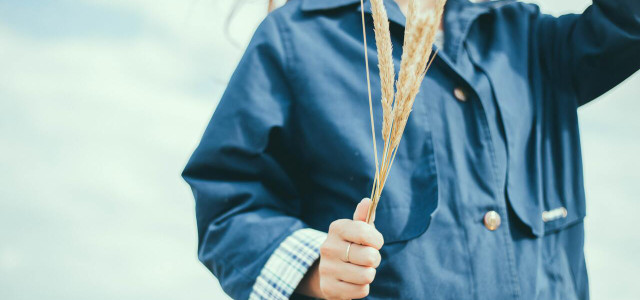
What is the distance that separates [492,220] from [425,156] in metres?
0.31

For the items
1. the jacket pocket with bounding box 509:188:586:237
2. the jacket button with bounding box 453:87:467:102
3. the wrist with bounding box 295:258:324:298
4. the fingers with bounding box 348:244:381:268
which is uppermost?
the jacket button with bounding box 453:87:467:102

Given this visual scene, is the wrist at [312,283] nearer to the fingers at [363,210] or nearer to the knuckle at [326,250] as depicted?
the knuckle at [326,250]

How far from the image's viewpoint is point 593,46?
7.18ft

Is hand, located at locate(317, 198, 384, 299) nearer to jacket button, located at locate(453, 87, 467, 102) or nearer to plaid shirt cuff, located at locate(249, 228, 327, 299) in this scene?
plaid shirt cuff, located at locate(249, 228, 327, 299)

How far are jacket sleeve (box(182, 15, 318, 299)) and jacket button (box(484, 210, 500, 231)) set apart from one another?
0.62 meters

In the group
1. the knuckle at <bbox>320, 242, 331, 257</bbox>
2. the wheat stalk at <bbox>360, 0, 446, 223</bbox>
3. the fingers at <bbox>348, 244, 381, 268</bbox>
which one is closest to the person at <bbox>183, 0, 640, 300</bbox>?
the knuckle at <bbox>320, 242, 331, 257</bbox>

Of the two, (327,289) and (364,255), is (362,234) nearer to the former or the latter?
(364,255)

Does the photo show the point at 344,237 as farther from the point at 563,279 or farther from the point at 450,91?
the point at 563,279

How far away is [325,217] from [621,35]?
1.27m

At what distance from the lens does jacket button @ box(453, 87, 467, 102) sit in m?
2.07

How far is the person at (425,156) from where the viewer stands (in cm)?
187

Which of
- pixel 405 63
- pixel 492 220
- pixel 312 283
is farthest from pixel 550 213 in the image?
pixel 405 63

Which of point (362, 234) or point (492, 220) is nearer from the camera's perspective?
point (362, 234)

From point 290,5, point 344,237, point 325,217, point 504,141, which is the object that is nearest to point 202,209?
point 325,217
